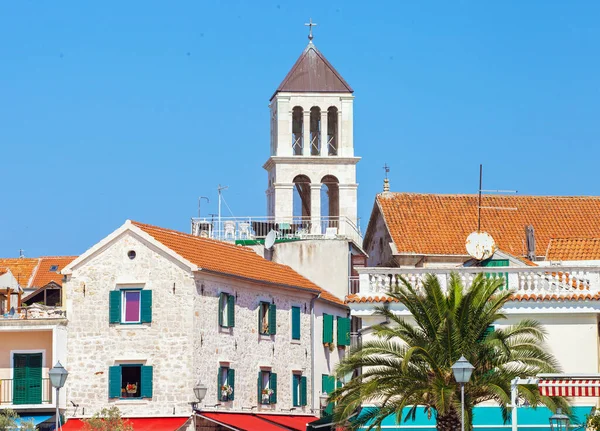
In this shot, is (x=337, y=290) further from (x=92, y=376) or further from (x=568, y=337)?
(x=568, y=337)

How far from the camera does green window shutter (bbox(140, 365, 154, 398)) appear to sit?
54.2 meters

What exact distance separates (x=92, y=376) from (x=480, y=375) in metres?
17.9

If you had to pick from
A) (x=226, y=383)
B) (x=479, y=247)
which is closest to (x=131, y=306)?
(x=226, y=383)

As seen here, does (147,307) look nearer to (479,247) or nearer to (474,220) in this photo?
(479,247)

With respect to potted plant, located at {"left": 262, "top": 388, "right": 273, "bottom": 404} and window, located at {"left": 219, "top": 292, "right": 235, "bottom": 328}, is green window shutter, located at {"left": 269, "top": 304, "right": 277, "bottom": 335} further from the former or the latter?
window, located at {"left": 219, "top": 292, "right": 235, "bottom": 328}

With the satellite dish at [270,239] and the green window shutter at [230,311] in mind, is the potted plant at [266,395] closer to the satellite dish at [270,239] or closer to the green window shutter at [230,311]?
the green window shutter at [230,311]

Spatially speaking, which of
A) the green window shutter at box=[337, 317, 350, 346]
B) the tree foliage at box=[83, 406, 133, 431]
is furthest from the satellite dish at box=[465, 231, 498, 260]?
the green window shutter at box=[337, 317, 350, 346]

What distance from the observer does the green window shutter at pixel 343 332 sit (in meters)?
66.4

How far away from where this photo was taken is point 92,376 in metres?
54.8

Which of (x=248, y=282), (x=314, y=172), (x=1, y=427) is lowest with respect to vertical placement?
(x=1, y=427)

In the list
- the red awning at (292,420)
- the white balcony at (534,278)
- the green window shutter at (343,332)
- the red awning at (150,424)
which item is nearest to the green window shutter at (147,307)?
the red awning at (150,424)

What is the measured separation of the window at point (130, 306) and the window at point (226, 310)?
2862 millimetres

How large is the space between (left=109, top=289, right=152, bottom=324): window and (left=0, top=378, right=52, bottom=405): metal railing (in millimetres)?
3531

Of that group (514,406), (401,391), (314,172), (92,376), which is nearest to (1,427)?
(92,376)
